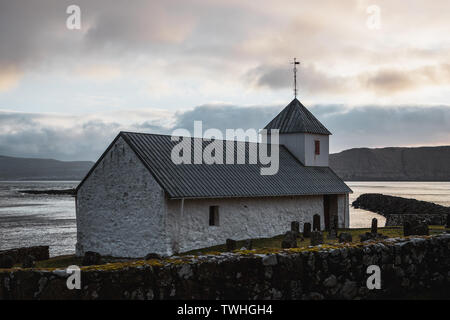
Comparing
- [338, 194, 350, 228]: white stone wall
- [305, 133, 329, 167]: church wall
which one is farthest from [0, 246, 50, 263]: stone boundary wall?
[338, 194, 350, 228]: white stone wall

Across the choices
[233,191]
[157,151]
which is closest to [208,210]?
[233,191]

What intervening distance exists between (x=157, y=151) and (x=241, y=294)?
47.3 feet

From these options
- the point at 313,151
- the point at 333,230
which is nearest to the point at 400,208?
the point at 313,151

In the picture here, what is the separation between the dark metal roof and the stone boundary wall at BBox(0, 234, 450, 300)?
20659 mm

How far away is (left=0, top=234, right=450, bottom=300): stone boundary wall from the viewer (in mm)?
9656

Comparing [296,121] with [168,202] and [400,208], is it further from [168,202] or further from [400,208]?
[400,208]

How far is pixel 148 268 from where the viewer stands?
9.86 meters

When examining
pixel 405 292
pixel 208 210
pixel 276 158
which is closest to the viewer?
pixel 405 292

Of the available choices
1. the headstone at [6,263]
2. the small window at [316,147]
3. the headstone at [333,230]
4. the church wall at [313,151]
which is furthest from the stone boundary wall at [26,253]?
the small window at [316,147]

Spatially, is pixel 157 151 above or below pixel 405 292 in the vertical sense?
above

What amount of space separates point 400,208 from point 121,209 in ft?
156

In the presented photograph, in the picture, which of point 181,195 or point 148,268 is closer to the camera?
point 148,268
